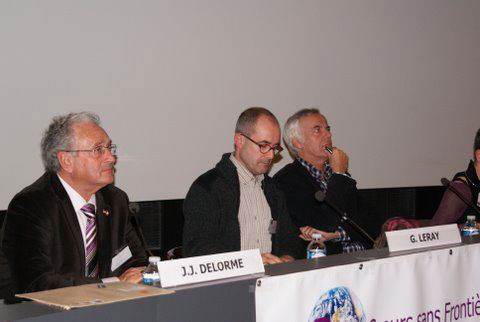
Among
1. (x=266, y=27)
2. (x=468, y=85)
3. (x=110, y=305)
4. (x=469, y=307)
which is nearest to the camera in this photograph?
(x=110, y=305)

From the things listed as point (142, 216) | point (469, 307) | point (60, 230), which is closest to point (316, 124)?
point (142, 216)

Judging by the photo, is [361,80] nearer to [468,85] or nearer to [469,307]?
[468,85]

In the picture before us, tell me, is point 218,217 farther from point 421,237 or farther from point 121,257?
point 421,237

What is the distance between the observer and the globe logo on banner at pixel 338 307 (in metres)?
2.19

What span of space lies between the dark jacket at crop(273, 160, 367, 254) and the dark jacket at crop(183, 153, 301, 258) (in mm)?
349

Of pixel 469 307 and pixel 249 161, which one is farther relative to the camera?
pixel 249 161

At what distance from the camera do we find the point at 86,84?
370 centimetres

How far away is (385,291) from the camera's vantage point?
8.02 ft

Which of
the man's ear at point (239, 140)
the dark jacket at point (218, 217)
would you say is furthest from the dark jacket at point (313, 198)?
the man's ear at point (239, 140)

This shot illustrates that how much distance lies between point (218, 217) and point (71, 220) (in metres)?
0.74

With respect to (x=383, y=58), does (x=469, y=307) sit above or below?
below

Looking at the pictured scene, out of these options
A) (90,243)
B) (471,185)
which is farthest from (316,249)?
(471,185)

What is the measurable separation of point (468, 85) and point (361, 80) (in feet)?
4.45

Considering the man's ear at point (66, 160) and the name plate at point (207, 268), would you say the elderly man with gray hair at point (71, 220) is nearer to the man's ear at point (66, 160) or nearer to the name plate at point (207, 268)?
the man's ear at point (66, 160)
